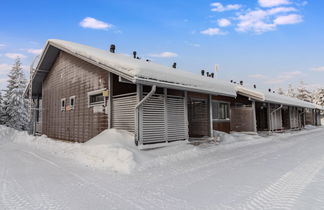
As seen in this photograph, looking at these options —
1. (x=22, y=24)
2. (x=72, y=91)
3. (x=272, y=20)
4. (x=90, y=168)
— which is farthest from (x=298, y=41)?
(x=22, y=24)

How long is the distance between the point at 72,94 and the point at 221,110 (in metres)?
8.85

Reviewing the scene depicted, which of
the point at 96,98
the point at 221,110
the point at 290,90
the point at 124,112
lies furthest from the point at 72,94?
the point at 290,90

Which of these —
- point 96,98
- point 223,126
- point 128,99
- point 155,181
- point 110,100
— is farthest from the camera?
point 223,126

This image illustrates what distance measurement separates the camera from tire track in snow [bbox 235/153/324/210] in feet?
10.5

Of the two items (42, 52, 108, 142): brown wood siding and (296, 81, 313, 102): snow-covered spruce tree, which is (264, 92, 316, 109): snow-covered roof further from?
(296, 81, 313, 102): snow-covered spruce tree

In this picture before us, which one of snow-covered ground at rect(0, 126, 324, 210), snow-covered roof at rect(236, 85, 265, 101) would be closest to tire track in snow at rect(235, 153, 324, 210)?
snow-covered ground at rect(0, 126, 324, 210)

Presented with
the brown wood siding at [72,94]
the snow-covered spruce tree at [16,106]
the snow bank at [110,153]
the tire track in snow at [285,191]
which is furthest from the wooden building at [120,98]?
the snow-covered spruce tree at [16,106]

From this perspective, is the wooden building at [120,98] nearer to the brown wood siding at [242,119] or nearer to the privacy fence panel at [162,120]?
the privacy fence panel at [162,120]

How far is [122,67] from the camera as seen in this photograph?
718cm

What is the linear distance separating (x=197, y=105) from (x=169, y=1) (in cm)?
649

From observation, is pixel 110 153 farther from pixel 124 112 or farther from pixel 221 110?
pixel 221 110

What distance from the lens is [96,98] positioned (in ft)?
32.9

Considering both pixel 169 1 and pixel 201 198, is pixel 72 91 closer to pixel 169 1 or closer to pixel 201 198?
pixel 169 1

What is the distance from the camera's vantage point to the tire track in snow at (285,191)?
3211 millimetres
